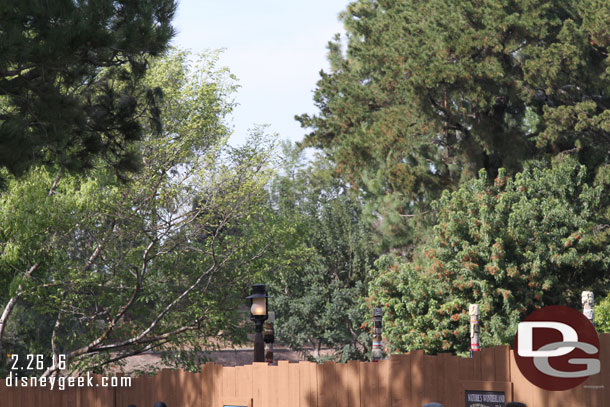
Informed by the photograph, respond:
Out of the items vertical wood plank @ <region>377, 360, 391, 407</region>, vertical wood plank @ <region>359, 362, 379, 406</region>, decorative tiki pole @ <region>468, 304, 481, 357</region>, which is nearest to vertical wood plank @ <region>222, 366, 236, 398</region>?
vertical wood plank @ <region>359, 362, 379, 406</region>

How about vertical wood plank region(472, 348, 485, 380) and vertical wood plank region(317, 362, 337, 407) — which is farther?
vertical wood plank region(317, 362, 337, 407)

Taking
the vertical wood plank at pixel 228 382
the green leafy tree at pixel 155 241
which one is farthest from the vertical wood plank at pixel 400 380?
the green leafy tree at pixel 155 241

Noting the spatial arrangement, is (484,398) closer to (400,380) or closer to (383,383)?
(400,380)

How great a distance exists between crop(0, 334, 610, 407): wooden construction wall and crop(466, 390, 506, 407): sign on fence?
5cm

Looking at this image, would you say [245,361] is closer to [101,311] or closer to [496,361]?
[101,311]

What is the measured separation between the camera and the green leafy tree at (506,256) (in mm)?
20953

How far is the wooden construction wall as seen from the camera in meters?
7.14

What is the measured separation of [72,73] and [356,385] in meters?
4.68

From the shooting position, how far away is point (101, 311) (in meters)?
19.3

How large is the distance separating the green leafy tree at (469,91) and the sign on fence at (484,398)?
1451cm

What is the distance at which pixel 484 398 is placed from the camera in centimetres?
750

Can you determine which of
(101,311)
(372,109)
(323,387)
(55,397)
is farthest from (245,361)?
(323,387)

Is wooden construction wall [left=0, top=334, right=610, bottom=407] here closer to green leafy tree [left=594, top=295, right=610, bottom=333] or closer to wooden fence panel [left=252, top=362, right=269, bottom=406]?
wooden fence panel [left=252, top=362, right=269, bottom=406]

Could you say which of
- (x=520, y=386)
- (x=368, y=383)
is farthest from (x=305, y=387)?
(x=520, y=386)
